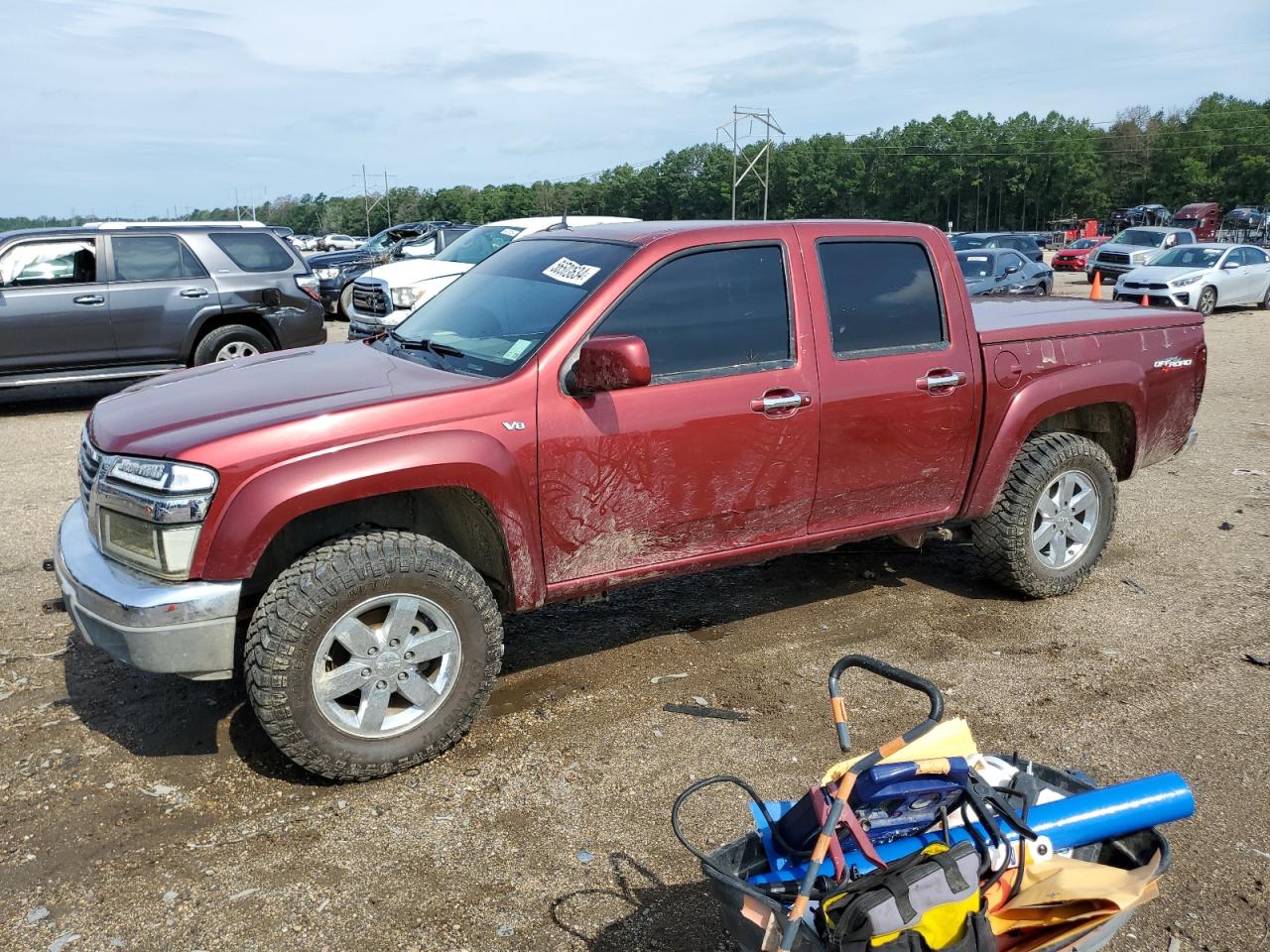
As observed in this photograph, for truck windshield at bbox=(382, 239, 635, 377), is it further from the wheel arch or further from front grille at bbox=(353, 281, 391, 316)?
front grille at bbox=(353, 281, 391, 316)

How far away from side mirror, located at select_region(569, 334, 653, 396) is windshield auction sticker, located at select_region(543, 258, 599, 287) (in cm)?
46

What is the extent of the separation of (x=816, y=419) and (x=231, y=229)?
887 cm

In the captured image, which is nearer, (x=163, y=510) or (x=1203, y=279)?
(x=163, y=510)

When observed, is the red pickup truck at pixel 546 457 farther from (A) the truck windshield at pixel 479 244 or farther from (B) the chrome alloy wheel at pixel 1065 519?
(A) the truck windshield at pixel 479 244

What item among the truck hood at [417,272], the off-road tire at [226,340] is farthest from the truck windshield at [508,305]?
the truck hood at [417,272]

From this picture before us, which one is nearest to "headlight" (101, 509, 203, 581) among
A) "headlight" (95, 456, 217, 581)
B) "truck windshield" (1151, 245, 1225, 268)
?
"headlight" (95, 456, 217, 581)

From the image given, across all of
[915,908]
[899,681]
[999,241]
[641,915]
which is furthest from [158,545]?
[999,241]

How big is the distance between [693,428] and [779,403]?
422 mm

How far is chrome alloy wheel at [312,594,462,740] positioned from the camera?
11.4 feet

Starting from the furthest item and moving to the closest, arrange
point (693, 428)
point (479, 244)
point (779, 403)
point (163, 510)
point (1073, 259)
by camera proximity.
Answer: point (1073, 259) → point (479, 244) → point (779, 403) → point (693, 428) → point (163, 510)

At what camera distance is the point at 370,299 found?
13289 millimetres

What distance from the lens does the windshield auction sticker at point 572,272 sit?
13.6ft

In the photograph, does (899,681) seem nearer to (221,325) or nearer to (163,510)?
(163,510)

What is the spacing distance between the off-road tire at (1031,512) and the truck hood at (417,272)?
9.09 metres
